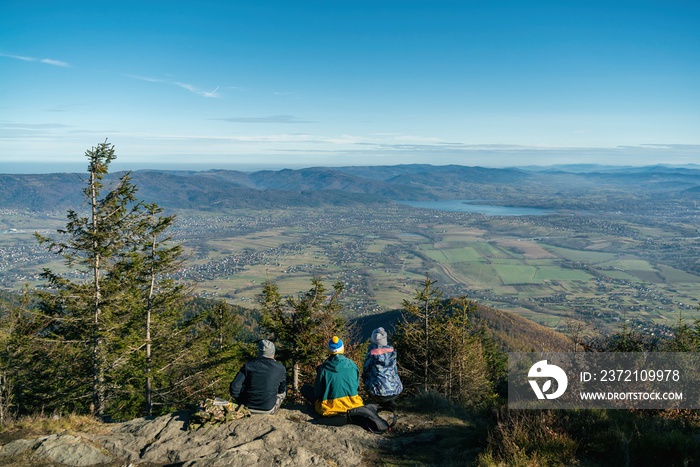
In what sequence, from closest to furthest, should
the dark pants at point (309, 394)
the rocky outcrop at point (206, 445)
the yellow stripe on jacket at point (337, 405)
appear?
1. the rocky outcrop at point (206, 445)
2. the yellow stripe on jacket at point (337, 405)
3. the dark pants at point (309, 394)

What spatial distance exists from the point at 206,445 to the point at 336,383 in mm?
2534

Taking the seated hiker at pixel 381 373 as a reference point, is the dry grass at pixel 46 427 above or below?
below

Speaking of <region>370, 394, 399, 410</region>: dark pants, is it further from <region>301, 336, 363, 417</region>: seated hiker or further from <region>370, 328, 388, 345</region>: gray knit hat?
<region>370, 328, 388, 345</region>: gray knit hat

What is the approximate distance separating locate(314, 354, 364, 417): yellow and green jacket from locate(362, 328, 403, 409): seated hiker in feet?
2.22

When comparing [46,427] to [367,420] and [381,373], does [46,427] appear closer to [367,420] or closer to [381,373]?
[367,420]

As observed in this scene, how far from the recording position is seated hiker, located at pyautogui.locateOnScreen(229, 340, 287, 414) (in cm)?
786

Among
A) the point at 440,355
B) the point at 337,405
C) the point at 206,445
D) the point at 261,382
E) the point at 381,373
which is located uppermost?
the point at 261,382

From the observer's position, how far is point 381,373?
8.69m

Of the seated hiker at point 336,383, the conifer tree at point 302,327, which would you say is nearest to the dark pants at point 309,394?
the seated hiker at point 336,383

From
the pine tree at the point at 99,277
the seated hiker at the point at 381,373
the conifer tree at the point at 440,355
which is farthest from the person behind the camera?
the conifer tree at the point at 440,355

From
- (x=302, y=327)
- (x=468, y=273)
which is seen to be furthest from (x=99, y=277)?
(x=468, y=273)

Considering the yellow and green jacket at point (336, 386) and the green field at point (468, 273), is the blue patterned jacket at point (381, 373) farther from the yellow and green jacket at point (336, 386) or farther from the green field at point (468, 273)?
the green field at point (468, 273)

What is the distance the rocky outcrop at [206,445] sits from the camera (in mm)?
6551

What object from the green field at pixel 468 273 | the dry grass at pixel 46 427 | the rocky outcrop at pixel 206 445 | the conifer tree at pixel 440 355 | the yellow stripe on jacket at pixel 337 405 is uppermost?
the yellow stripe on jacket at pixel 337 405
